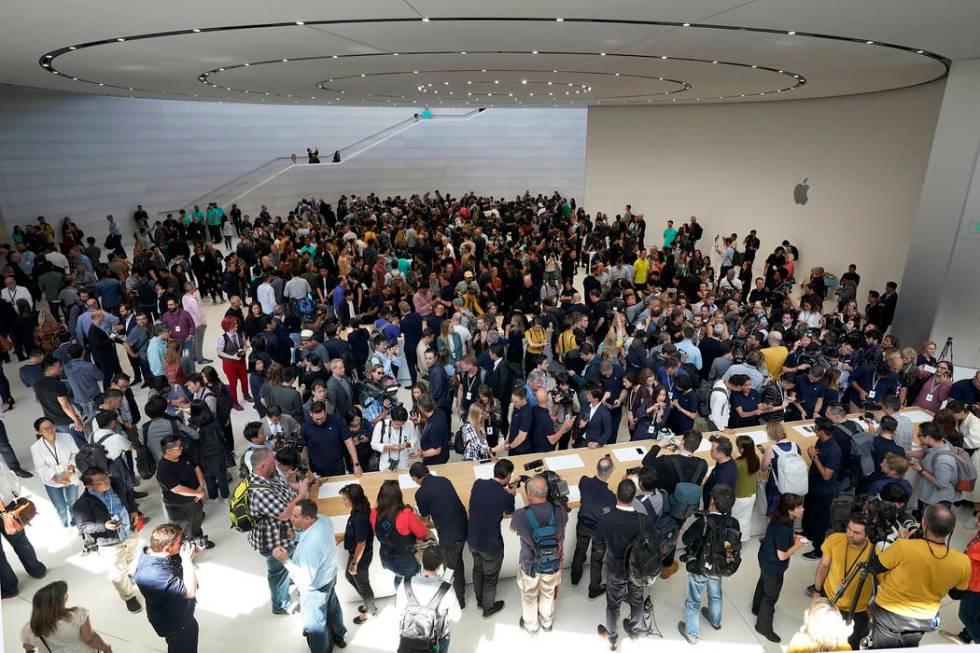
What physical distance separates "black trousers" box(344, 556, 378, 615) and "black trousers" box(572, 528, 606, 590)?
1.70 m

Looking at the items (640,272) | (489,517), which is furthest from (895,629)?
(640,272)

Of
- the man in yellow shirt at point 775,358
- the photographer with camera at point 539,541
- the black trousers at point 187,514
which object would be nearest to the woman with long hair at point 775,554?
the photographer with camera at point 539,541

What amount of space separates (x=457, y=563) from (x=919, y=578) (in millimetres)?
3119

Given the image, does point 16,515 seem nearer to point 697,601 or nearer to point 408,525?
point 408,525

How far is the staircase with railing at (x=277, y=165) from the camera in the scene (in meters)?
20.9

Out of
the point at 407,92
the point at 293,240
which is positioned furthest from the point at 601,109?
the point at 293,240

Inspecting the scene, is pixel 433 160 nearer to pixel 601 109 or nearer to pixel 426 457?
pixel 601 109

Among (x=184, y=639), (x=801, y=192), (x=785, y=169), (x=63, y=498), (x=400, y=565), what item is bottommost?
(x=63, y=498)

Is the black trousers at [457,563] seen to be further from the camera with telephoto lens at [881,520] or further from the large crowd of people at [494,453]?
the camera with telephoto lens at [881,520]

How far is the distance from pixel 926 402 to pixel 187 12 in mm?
8488

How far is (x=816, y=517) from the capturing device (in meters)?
5.26

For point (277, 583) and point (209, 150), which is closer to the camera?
point (277, 583)

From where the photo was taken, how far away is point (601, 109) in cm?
1892

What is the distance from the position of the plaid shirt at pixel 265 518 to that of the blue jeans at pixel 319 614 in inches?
18.7
